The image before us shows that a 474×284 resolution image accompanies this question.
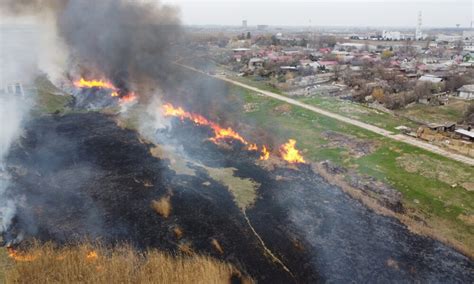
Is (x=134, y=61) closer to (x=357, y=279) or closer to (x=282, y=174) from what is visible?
(x=282, y=174)

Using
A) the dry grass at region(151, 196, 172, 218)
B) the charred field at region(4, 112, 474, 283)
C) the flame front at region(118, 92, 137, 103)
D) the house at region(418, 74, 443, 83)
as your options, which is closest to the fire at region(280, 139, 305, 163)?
the charred field at region(4, 112, 474, 283)

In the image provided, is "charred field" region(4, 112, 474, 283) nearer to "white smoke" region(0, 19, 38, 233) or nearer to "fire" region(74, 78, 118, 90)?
"white smoke" region(0, 19, 38, 233)

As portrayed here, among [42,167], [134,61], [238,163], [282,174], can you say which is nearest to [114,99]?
[134,61]

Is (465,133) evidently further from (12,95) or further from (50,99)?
(12,95)

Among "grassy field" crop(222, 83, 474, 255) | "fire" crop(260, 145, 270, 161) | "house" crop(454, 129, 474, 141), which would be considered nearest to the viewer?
"grassy field" crop(222, 83, 474, 255)

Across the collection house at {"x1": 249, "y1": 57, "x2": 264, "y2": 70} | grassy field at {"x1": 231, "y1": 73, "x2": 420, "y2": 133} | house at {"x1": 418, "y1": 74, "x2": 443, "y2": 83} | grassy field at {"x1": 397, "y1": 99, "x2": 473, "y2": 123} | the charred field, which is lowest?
the charred field

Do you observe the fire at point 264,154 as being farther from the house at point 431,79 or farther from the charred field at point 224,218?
the house at point 431,79
